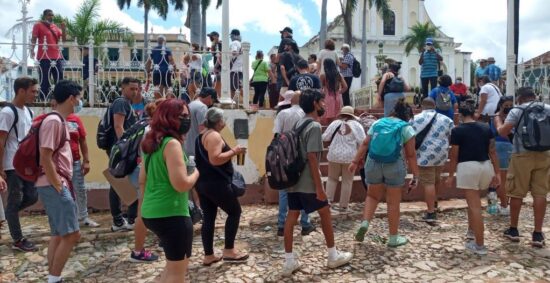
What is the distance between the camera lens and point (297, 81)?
679 cm

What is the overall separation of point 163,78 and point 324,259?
453cm

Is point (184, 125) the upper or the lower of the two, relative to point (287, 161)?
upper

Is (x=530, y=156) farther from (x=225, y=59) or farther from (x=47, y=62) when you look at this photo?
(x=47, y=62)

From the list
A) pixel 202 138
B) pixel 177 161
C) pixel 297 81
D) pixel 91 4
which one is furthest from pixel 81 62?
pixel 91 4

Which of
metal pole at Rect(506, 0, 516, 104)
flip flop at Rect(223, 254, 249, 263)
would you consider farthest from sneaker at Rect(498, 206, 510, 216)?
metal pole at Rect(506, 0, 516, 104)

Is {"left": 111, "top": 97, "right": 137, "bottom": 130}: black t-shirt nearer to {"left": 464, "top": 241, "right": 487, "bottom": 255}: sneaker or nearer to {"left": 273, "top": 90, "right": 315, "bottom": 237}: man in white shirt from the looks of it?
{"left": 273, "top": 90, "right": 315, "bottom": 237}: man in white shirt

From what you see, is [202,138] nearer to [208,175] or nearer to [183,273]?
[208,175]

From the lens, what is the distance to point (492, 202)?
22.6ft

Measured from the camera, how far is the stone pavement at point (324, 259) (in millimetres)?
4668

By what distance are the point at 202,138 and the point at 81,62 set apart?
4.10 meters

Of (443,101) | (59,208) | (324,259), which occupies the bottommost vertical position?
(324,259)

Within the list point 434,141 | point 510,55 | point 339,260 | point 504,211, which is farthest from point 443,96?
point 339,260

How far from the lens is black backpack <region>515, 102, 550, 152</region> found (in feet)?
17.4

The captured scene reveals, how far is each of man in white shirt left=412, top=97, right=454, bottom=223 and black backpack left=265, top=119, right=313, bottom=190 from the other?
7.44 ft
